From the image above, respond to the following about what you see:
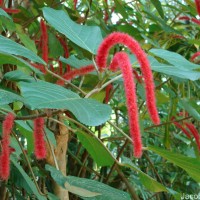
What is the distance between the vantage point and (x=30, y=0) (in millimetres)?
1204

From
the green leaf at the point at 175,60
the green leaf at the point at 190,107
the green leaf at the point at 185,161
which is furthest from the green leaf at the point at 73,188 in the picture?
the green leaf at the point at 190,107

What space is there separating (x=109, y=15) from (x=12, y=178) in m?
0.59

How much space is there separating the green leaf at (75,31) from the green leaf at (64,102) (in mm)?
162

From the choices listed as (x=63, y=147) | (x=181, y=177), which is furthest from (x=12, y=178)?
(x=181, y=177)

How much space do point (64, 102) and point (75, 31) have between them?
0.76ft

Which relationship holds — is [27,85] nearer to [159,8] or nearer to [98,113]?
[98,113]

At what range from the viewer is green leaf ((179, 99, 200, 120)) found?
1.02 m

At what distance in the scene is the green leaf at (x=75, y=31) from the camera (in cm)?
66

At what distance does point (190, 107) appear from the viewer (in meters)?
1.05

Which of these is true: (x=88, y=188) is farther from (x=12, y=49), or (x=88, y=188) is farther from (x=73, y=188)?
(x=12, y=49)

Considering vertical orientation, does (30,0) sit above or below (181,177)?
above

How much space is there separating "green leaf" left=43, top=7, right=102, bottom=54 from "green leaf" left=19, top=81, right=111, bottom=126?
0.53 feet

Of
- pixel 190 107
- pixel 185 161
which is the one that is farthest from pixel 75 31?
pixel 190 107

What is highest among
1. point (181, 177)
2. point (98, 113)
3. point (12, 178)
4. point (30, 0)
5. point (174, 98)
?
point (30, 0)
